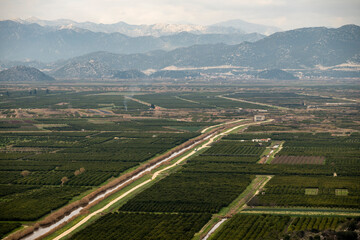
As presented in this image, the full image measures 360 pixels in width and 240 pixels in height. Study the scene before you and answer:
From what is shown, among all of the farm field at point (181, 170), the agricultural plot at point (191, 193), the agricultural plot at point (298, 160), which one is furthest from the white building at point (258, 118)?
the agricultural plot at point (191, 193)

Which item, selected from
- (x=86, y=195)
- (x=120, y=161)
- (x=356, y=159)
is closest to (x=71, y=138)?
(x=120, y=161)

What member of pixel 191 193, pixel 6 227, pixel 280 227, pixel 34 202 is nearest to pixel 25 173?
pixel 34 202

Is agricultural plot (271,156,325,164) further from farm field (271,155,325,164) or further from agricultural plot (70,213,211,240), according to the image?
agricultural plot (70,213,211,240)

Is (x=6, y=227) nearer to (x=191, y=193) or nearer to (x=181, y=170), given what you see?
(x=191, y=193)

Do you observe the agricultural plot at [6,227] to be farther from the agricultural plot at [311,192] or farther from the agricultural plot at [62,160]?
the agricultural plot at [311,192]

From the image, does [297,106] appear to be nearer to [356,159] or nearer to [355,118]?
[355,118]
